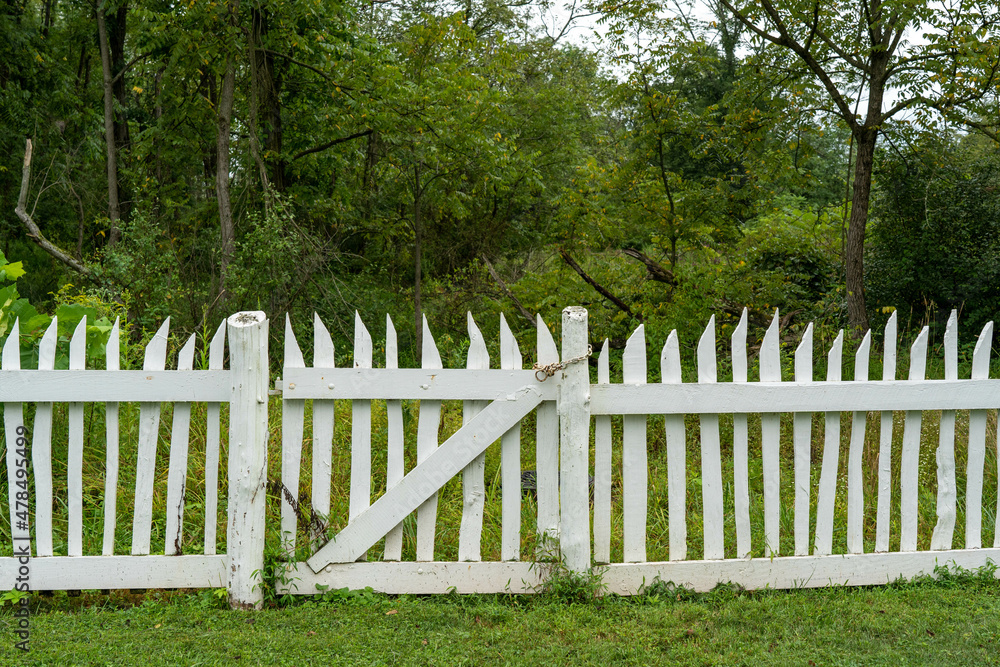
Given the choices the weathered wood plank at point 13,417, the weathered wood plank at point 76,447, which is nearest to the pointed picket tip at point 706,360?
the weathered wood plank at point 76,447

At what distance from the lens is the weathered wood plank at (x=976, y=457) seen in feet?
11.5

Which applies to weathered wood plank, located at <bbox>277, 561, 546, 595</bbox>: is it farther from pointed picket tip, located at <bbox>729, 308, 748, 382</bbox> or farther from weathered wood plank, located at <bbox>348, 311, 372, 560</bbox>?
pointed picket tip, located at <bbox>729, 308, 748, 382</bbox>

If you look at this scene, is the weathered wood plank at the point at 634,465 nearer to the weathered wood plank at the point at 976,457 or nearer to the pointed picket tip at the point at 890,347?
the pointed picket tip at the point at 890,347

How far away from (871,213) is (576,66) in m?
9.34

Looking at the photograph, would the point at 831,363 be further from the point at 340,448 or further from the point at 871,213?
the point at 871,213

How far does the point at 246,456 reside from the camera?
10.1 ft

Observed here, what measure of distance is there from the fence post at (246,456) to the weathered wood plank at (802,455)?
231 cm

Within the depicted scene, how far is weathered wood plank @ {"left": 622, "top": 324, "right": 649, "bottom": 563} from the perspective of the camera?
3.24 m

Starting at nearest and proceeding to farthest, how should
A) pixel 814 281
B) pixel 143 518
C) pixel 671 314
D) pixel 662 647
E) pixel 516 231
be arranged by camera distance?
pixel 662 647, pixel 143 518, pixel 671 314, pixel 814 281, pixel 516 231

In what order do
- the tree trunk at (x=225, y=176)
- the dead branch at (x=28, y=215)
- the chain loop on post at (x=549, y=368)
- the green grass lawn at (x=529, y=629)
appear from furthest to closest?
the tree trunk at (x=225, y=176)
the dead branch at (x=28, y=215)
the chain loop on post at (x=549, y=368)
the green grass lawn at (x=529, y=629)

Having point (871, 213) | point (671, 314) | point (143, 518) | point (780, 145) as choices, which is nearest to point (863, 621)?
point (143, 518)

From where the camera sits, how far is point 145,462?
3.23 m

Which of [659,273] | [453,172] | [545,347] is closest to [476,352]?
[545,347]

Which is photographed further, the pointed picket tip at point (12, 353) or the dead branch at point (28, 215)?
the dead branch at point (28, 215)
